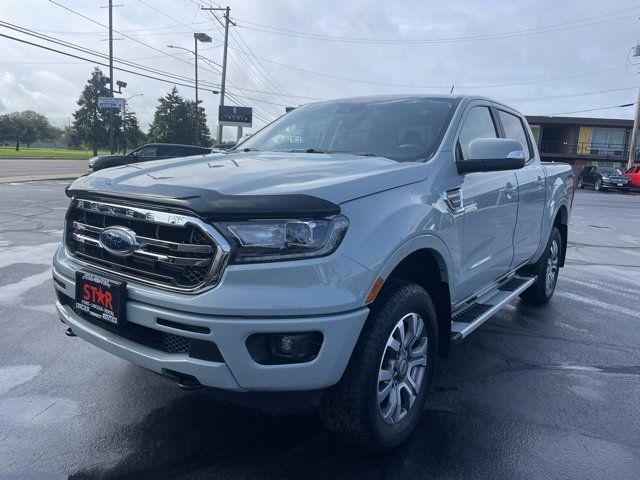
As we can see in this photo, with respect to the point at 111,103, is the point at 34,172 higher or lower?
lower

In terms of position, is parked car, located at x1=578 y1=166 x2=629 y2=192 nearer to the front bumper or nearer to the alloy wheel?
the alloy wheel

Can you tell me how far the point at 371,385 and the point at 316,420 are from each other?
81 centimetres

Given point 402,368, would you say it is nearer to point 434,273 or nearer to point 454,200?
point 434,273

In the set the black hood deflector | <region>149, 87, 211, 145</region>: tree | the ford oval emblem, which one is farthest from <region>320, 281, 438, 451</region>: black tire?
<region>149, 87, 211, 145</region>: tree

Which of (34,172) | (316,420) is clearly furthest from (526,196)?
(34,172)

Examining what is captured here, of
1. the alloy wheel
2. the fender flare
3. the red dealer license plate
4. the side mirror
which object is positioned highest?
the side mirror

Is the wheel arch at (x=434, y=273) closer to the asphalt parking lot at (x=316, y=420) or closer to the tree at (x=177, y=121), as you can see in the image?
the asphalt parking lot at (x=316, y=420)

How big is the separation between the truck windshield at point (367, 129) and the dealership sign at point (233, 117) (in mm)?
29096

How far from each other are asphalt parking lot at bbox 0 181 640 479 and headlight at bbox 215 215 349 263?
3.65 feet

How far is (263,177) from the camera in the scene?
8.84 feet

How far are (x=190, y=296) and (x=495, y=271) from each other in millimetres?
2632

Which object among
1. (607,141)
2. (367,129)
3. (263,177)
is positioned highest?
(607,141)

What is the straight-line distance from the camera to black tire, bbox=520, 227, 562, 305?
5.61 m

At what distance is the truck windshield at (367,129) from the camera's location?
356 centimetres
